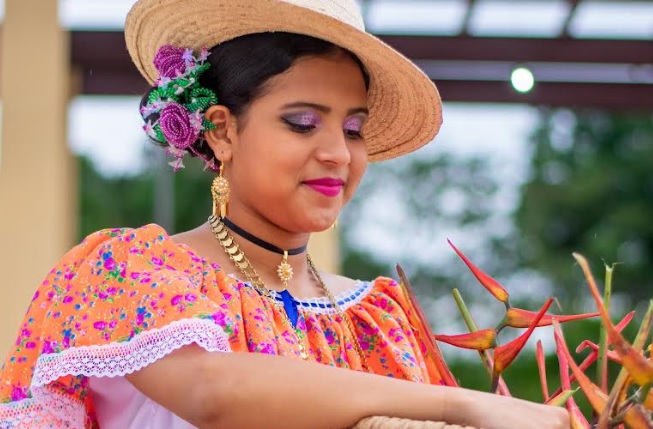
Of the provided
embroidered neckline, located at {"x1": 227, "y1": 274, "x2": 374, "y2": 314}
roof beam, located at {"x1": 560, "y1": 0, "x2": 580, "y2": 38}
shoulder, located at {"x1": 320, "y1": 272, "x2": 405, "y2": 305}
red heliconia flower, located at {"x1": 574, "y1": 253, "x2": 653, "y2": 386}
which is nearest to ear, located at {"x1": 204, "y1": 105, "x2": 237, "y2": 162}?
embroidered neckline, located at {"x1": 227, "y1": 274, "x2": 374, "y2": 314}

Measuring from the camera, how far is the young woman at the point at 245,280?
1742 mm

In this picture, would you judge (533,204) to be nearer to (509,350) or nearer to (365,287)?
(365,287)

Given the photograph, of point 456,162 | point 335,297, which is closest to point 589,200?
point 456,162

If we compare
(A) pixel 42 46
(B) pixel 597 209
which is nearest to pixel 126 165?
(B) pixel 597 209

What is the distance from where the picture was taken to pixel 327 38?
2123mm

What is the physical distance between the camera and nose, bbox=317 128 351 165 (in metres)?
2.09

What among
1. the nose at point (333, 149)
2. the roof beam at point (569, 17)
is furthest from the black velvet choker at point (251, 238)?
the roof beam at point (569, 17)

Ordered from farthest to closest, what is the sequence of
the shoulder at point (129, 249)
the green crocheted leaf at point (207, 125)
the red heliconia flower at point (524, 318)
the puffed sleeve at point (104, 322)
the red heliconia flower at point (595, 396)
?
the green crocheted leaf at point (207, 125), the shoulder at point (129, 249), the puffed sleeve at point (104, 322), the red heliconia flower at point (524, 318), the red heliconia flower at point (595, 396)

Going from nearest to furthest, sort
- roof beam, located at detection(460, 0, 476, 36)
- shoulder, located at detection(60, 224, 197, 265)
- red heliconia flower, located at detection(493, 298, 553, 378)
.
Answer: red heliconia flower, located at detection(493, 298, 553, 378) < shoulder, located at detection(60, 224, 197, 265) < roof beam, located at detection(460, 0, 476, 36)

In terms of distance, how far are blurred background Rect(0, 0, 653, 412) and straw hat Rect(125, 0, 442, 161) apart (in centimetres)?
60

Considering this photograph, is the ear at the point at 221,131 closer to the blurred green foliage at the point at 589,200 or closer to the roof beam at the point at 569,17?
the roof beam at the point at 569,17

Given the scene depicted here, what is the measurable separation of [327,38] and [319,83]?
0.08 meters

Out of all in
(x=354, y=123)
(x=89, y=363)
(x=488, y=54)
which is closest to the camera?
(x=89, y=363)

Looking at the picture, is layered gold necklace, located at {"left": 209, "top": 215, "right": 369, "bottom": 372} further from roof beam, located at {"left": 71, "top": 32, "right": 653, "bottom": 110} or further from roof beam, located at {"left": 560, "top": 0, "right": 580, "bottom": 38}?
roof beam, located at {"left": 560, "top": 0, "right": 580, "bottom": 38}
